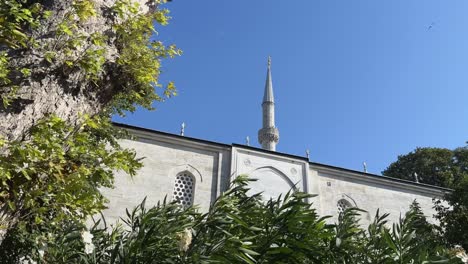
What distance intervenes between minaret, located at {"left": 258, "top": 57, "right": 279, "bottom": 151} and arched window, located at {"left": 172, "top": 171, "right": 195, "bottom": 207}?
2014 centimetres

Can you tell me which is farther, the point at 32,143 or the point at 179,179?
the point at 179,179

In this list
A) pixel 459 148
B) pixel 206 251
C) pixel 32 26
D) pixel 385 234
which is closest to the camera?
pixel 32 26

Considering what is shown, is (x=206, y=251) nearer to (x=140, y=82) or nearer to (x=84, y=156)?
(x=84, y=156)

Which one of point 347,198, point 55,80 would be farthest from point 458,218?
point 55,80

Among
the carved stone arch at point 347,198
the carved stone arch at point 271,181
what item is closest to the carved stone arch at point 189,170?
the carved stone arch at point 271,181

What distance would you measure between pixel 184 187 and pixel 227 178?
1745 millimetres

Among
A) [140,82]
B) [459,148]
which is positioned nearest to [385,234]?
[140,82]

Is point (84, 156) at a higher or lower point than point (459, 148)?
lower

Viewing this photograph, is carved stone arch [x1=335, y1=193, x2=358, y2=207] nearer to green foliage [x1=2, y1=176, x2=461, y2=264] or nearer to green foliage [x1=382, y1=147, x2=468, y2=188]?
green foliage [x1=2, y1=176, x2=461, y2=264]

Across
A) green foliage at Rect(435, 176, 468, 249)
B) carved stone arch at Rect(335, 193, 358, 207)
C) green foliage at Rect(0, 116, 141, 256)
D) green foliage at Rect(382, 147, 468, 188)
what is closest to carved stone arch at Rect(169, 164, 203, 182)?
carved stone arch at Rect(335, 193, 358, 207)

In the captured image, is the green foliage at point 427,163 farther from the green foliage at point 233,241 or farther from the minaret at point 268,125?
the green foliage at point 233,241

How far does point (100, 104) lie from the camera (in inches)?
165

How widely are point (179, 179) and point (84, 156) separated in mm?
11522

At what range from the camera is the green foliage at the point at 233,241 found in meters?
4.04
